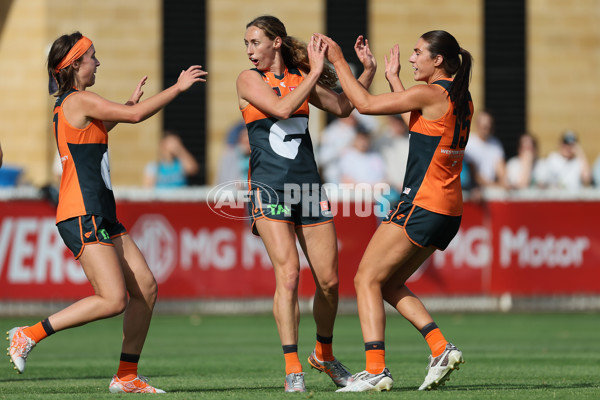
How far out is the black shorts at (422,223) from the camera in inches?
310

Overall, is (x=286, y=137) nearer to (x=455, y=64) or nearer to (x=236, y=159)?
(x=455, y=64)

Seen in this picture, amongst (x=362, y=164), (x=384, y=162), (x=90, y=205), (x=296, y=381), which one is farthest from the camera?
(x=384, y=162)

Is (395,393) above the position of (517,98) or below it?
below

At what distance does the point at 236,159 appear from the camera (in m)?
16.7

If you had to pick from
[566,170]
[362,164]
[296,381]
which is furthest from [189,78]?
[566,170]

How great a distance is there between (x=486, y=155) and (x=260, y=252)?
143 inches

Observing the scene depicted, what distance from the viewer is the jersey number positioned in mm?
8070

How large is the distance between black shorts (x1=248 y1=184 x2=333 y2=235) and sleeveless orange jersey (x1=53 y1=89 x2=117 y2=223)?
3.22 feet

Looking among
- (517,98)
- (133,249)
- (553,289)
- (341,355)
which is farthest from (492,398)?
(517,98)

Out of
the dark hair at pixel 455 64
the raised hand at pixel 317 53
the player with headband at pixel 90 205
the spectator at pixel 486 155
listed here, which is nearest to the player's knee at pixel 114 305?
the player with headband at pixel 90 205

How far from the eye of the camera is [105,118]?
7.93 meters

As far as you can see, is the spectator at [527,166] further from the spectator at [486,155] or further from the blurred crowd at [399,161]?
the spectator at [486,155]

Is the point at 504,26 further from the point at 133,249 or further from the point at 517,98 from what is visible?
the point at 133,249

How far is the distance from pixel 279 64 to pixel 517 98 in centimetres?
1507
